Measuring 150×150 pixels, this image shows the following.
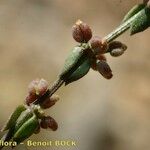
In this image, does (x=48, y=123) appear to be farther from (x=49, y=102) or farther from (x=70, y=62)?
(x=70, y=62)

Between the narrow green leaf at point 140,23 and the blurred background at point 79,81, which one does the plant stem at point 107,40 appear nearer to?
the narrow green leaf at point 140,23

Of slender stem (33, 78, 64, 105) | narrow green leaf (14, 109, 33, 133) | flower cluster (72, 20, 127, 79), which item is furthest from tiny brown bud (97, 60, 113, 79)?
narrow green leaf (14, 109, 33, 133)

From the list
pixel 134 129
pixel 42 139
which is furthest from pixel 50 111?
pixel 134 129

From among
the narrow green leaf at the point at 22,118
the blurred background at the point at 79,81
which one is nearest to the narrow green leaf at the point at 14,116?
the narrow green leaf at the point at 22,118

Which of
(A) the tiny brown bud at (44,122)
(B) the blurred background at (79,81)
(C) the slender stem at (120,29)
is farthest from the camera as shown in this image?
(B) the blurred background at (79,81)

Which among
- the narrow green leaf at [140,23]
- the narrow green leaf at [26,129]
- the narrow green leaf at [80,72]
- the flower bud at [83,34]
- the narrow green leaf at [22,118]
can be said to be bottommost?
the narrow green leaf at [26,129]

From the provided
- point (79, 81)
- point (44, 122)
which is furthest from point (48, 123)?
A: point (79, 81)
